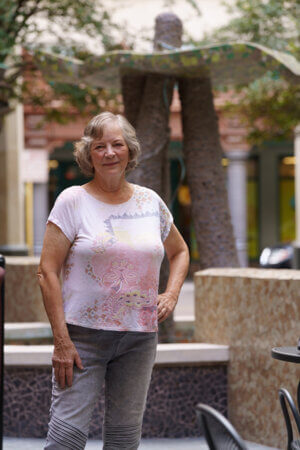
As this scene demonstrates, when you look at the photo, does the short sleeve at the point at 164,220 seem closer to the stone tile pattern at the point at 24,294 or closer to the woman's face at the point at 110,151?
the woman's face at the point at 110,151

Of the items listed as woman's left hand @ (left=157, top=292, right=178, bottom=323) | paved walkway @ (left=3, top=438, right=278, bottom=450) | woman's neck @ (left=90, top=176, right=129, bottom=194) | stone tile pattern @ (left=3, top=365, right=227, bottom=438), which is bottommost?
paved walkway @ (left=3, top=438, right=278, bottom=450)

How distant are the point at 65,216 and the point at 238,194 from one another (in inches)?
911

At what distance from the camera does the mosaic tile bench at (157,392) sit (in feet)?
19.3

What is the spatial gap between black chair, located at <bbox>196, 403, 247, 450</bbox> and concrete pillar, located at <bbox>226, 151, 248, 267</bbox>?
74.5 feet

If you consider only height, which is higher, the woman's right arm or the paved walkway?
the woman's right arm

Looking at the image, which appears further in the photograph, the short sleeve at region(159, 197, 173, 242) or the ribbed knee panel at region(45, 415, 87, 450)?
the short sleeve at region(159, 197, 173, 242)

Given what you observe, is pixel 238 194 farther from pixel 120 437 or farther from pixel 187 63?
pixel 120 437

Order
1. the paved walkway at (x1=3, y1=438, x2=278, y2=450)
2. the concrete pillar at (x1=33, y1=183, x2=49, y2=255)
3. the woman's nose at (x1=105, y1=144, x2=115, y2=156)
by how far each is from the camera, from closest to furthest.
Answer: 1. the woman's nose at (x1=105, y1=144, x2=115, y2=156)
2. the paved walkway at (x1=3, y1=438, x2=278, y2=450)
3. the concrete pillar at (x1=33, y1=183, x2=49, y2=255)

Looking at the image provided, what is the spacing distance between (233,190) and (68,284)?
76.5ft

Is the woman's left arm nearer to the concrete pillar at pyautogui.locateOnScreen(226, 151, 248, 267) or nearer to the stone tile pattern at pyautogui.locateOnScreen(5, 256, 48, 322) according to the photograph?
the stone tile pattern at pyautogui.locateOnScreen(5, 256, 48, 322)

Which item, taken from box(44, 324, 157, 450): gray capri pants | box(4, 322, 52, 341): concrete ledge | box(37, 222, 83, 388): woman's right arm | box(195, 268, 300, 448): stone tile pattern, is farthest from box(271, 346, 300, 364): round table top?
box(4, 322, 52, 341): concrete ledge

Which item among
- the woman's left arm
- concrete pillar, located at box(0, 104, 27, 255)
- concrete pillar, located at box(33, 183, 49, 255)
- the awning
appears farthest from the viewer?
concrete pillar, located at box(33, 183, 49, 255)

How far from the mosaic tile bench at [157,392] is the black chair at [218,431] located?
3.52 meters

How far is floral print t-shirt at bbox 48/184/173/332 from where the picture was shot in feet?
11.3
